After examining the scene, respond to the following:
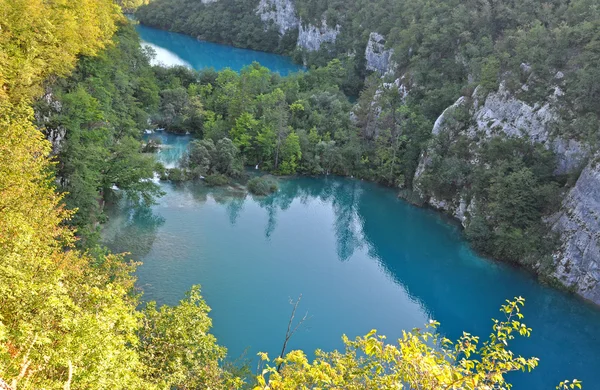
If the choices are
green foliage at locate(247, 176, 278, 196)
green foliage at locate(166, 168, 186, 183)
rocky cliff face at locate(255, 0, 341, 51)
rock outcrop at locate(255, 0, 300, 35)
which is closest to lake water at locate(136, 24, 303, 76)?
rocky cliff face at locate(255, 0, 341, 51)

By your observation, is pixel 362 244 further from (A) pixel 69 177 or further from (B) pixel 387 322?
(A) pixel 69 177

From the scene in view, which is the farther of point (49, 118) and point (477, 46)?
point (477, 46)

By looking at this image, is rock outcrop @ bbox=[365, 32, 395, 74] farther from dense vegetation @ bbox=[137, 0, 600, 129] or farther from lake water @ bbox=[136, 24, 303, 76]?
lake water @ bbox=[136, 24, 303, 76]

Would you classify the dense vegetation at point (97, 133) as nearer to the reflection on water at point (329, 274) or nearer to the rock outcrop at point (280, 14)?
the reflection on water at point (329, 274)

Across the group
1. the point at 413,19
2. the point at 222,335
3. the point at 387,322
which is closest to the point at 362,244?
the point at 387,322

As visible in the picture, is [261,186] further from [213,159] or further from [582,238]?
[582,238]

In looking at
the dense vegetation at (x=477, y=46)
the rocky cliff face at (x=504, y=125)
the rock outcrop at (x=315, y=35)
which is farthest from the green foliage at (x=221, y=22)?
the rocky cliff face at (x=504, y=125)

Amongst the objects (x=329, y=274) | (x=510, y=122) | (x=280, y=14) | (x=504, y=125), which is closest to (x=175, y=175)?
(x=329, y=274)

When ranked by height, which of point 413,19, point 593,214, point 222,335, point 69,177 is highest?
point 413,19
